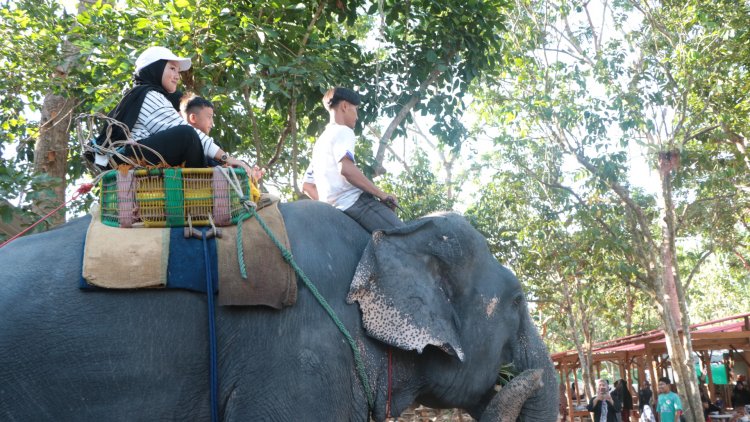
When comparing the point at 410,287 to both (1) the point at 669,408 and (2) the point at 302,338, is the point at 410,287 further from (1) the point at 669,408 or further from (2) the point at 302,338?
(1) the point at 669,408

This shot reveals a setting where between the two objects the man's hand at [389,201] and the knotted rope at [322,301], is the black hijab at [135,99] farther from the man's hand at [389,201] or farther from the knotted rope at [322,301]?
the man's hand at [389,201]

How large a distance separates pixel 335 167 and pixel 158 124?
2.96 ft

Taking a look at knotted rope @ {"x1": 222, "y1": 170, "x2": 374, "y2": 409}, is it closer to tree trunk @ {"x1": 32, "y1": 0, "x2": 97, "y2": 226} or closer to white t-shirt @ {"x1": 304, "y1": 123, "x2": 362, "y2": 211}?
white t-shirt @ {"x1": 304, "y1": 123, "x2": 362, "y2": 211}

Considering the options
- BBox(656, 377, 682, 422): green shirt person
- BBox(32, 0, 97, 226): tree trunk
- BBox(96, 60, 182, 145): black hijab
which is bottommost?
BBox(656, 377, 682, 422): green shirt person

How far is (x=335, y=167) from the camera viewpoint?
3734 mm

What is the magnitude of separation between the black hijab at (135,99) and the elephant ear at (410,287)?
1187 mm

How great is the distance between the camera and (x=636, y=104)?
13273 millimetres

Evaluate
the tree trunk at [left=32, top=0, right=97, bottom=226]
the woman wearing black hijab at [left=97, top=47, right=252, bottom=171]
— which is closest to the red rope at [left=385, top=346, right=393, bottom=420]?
the woman wearing black hijab at [left=97, top=47, right=252, bottom=171]

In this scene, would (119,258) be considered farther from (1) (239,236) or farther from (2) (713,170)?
(2) (713,170)

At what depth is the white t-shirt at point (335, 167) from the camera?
3.67 metres

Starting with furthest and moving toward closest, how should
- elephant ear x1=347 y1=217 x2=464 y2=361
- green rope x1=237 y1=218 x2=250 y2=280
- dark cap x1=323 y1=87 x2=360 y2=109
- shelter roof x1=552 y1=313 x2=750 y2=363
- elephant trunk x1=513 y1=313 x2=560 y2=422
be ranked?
shelter roof x1=552 y1=313 x2=750 y2=363
dark cap x1=323 y1=87 x2=360 y2=109
elephant trunk x1=513 y1=313 x2=560 y2=422
elephant ear x1=347 y1=217 x2=464 y2=361
green rope x1=237 y1=218 x2=250 y2=280

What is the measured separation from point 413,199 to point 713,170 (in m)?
6.92

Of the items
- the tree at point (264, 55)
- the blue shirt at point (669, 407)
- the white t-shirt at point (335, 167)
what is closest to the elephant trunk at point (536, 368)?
the white t-shirt at point (335, 167)

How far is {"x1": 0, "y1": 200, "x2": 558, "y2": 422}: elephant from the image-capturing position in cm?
259
